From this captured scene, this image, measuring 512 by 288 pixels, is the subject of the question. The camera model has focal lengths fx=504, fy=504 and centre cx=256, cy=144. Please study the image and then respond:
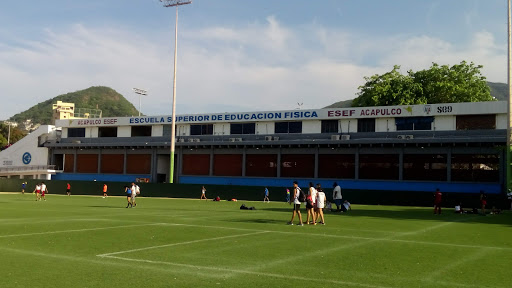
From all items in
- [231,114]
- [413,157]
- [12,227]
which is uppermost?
[231,114]

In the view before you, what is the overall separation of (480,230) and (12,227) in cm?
1883

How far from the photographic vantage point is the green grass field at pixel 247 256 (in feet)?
32.8

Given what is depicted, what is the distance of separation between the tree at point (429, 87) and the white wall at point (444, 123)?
11128 millimetres

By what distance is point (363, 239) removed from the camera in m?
17.0

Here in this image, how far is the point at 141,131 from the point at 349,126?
31.1 metres

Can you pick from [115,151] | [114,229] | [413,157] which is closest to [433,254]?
[114,229]

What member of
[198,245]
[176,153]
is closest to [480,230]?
[198,245]

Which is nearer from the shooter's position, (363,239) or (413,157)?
(363,239)

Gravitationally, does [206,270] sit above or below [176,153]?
below

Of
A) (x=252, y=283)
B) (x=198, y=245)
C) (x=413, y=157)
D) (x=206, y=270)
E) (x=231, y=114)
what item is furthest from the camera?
(x=231, y=114)

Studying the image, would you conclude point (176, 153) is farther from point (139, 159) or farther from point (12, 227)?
point (12, 227)

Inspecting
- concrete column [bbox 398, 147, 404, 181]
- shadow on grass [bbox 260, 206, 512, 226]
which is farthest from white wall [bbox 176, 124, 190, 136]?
shadow on grass [bbox 260, 206, 512, 226]

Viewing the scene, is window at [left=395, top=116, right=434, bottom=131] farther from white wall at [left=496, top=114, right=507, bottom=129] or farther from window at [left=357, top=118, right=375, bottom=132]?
white wall at [left=496, top=114, right=507, bottom=129]

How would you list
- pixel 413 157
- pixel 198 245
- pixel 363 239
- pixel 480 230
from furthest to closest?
pixel 413 157 < pixel 480 230 < pixel 363 239 < pixel 198 245
